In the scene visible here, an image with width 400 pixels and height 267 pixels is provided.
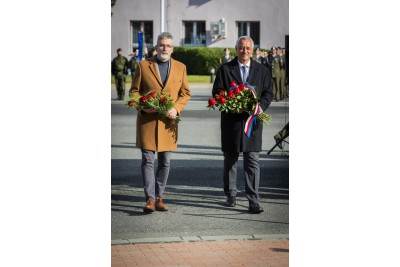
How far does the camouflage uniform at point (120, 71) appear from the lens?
11125 millimetres

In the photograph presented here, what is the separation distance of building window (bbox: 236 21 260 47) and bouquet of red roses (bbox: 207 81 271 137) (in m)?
0.67

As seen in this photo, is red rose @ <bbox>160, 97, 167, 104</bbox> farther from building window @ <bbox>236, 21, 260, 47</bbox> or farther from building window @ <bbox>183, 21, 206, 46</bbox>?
building window @ <bbox>236, 21, 260, 47</bbox>

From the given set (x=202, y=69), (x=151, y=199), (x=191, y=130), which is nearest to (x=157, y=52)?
(x=202, y=69)

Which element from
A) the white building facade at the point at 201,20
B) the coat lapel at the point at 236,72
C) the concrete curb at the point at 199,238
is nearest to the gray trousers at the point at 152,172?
the coat lapel at the point at 236,72

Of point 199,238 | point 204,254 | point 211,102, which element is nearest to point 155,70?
point 211,102

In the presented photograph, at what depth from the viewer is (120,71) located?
11.4 m

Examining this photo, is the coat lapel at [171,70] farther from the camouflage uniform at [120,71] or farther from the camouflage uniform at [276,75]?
the camouflage uniform at [276,75]

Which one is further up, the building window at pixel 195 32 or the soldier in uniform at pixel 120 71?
the building window at pixel 195 32

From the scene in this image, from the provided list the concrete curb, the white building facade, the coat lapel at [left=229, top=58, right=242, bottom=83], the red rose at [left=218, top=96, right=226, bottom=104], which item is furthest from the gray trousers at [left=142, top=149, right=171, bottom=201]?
the white building facade

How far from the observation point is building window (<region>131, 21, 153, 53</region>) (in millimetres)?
11201

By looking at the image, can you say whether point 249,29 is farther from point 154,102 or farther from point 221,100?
point 154,102

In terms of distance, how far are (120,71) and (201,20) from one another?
73cm

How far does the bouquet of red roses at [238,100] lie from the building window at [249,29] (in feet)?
2.21
